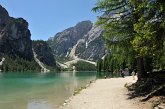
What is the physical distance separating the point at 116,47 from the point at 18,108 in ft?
36.5

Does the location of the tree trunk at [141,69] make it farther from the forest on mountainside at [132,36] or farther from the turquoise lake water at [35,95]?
the turquoise lake water at [35,95]

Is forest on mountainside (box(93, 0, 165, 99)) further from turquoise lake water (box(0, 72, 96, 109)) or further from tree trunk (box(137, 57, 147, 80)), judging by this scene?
turquoise lake water (box(0, 72, 96, 109))

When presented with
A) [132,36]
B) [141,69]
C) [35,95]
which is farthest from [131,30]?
[35,95]

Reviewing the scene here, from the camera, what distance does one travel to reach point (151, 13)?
22938 mm

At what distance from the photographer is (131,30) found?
30562mm

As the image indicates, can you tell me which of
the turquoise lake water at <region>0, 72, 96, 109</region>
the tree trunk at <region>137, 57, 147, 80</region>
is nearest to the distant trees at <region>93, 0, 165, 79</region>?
the tree trunk at <region>137, 57, 147, 80</region>

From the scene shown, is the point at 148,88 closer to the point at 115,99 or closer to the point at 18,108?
the point at 115,99

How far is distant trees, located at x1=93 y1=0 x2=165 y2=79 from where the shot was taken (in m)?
21.9

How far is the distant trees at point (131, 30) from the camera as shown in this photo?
21859 mm

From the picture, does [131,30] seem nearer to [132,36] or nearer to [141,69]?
[132,36]

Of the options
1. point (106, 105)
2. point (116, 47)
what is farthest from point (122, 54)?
point (106, 105)

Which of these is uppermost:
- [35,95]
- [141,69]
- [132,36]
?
[132,36]

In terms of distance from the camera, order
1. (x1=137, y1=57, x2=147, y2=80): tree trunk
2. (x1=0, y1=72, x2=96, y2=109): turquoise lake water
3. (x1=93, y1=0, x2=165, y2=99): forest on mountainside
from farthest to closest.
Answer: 1. (x1=137, y1=57, x2=147, y2=80): tree trunk
2. (x1=0, y1=72, x2=96, y2=109): turquoise lake water
3. (x1=93, y1=0, x2=165, y2=99): forest on mountainside

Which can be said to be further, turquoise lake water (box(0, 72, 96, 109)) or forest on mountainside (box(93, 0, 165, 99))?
turquoise lake water (box(0, 72, 96, 109))
